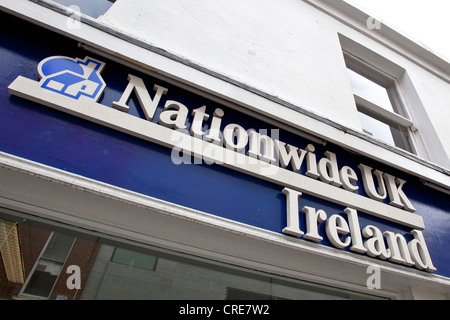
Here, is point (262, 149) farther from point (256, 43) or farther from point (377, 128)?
point (377, 128)

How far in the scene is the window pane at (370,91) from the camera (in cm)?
422

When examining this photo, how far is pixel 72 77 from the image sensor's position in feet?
6.31

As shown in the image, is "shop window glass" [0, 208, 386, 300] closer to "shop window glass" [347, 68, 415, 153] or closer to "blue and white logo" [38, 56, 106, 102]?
"blue and white logo" [38, 56, 106, 102]

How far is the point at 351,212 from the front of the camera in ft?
7.83

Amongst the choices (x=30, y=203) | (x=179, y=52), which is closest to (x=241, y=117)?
(x=179, y=52)

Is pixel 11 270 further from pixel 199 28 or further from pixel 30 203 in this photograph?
pixel 199 28

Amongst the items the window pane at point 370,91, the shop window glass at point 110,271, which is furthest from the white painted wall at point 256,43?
the shop window glass at point 110,271

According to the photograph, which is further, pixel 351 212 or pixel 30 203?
pixel 351 212

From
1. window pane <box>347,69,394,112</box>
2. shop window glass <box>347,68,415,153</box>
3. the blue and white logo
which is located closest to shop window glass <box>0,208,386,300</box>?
the blue and white logo

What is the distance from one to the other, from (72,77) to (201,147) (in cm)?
107

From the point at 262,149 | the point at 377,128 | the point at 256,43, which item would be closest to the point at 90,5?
the point at 256,43

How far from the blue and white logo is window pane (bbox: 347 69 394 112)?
147 inches

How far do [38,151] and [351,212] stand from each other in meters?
2.49

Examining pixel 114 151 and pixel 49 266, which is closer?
pixel 49 266
